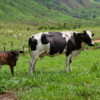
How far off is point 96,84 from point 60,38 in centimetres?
376

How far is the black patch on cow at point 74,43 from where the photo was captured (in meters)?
10.5

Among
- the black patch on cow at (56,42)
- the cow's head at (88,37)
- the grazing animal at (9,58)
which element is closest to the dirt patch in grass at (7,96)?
the grazing animal at (9,58)

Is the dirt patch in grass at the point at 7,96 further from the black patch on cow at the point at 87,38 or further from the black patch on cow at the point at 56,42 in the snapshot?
the black patch on cow at the point at 87,38


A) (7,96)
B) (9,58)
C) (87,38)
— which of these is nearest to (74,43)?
(87,38)

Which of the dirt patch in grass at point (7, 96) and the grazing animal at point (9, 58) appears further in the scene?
the grazing animal at point (9, 58)

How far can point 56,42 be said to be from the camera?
10172 mm

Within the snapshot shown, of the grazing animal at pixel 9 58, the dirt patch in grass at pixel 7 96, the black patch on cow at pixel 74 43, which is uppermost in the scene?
the black patch on cow at pixel 74 43

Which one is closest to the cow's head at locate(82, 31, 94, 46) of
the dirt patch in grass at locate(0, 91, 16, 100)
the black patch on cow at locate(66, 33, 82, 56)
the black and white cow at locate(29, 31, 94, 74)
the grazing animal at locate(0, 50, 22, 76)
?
the black and white cow at locate(29, 31, 94, 74)

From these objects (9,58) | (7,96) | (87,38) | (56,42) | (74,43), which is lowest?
(7,96)

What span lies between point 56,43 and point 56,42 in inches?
2.1

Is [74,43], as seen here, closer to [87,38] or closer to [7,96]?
[87,38]

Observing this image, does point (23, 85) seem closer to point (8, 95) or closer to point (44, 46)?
point (8, 95)

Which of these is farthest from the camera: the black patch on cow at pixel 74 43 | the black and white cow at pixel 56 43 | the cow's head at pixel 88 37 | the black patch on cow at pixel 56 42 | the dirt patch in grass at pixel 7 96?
the cow's head at pixel 88 37

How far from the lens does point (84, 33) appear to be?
10805 mm
